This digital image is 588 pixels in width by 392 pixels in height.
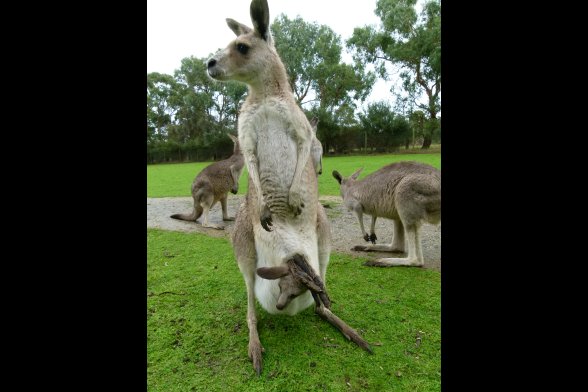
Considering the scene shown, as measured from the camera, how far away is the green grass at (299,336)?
1.47 meters

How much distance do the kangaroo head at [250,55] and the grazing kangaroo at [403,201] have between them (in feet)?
5.57

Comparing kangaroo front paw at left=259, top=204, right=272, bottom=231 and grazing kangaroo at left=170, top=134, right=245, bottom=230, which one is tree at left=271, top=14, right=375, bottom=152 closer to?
grazing kangaroo at left=170, top=134, right=245, bottom=230

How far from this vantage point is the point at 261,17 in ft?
5.62

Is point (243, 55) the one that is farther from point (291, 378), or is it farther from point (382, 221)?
point (382, 221)

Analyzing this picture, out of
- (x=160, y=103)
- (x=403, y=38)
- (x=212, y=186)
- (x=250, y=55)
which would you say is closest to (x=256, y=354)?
(x=250, y=55)

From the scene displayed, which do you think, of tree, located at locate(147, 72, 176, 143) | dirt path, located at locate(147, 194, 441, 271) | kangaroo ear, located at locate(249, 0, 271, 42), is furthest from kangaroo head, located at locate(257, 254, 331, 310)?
tree, located at locate(147, 72, 176, 143)

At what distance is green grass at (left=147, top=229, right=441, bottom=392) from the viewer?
4.81 ft

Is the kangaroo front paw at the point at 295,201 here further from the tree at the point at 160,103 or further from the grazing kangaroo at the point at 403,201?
the tree at the point at 160,103

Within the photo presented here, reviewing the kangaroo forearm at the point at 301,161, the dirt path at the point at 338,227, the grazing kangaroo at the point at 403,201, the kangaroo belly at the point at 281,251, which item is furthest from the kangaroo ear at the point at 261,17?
the dirt path at the point at 338,227

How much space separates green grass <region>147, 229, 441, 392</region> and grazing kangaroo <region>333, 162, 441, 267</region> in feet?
0.95

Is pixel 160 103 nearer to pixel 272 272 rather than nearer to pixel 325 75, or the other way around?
pixel 325 75
